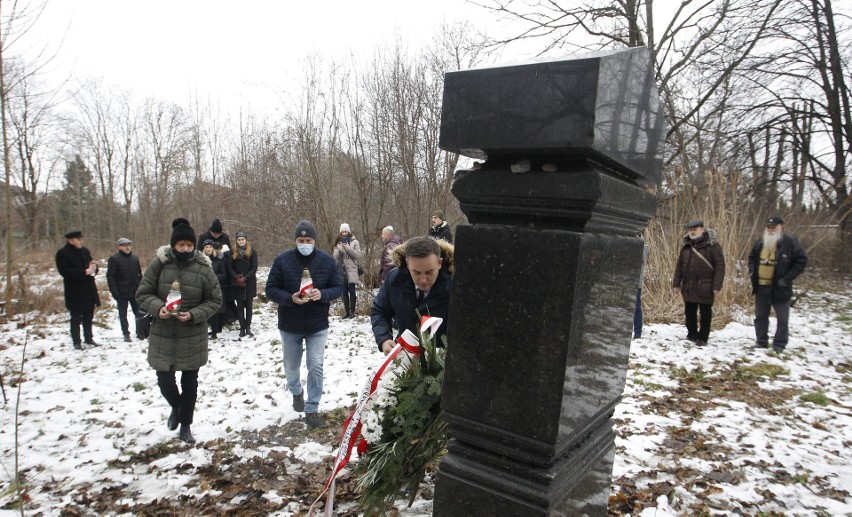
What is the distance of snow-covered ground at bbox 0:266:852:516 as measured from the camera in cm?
336

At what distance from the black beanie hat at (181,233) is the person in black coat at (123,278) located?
15.8 feet

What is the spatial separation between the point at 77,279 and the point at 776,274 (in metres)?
11.3

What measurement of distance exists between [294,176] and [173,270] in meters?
9.53

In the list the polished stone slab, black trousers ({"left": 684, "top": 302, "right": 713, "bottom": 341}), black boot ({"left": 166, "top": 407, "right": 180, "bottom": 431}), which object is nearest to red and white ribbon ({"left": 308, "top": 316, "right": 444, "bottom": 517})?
the polished stone slab

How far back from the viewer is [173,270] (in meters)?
4.50

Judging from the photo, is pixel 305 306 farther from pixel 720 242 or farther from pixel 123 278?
pixel 720 242

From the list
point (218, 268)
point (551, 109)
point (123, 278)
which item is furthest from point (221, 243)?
point (551, 109)

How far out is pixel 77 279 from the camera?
25.9ft

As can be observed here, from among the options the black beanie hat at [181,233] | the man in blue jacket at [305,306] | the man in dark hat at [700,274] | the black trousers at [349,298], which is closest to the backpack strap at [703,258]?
the man in dark hat at [700,274]

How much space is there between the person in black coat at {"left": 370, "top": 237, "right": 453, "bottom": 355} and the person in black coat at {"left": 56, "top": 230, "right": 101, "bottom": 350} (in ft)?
22.7

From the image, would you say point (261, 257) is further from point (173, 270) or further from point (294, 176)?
point (173, 270)

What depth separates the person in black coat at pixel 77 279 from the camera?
25.6 ft

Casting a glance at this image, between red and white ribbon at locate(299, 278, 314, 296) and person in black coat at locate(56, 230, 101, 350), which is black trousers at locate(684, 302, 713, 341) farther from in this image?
person in black coat at locate(56, 230, 101, 350)

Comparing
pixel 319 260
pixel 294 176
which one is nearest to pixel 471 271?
pixel 319 260
